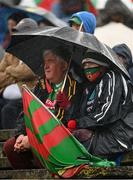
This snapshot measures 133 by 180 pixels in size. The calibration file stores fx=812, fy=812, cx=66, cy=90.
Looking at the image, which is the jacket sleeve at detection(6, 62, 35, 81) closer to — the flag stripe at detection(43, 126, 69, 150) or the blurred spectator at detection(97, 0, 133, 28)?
the blurred spectator at detection(97, 0, 133, 28)

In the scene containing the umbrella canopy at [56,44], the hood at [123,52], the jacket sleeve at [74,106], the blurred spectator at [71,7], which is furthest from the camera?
the blurred spectator at [71,7]

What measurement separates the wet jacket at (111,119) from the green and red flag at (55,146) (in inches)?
6.9

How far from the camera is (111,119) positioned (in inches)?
299

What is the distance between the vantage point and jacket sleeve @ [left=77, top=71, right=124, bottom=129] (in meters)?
7.57

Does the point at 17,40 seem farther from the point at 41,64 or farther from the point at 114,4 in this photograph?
the point at 114,4

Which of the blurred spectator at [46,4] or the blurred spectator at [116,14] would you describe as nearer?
the blurred spectator at [116,14]

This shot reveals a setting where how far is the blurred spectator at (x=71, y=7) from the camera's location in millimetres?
12609

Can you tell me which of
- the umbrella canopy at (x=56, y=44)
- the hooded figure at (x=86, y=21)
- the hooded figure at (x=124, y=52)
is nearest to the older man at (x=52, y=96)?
the umbrella canopy at (x=56, y=44)

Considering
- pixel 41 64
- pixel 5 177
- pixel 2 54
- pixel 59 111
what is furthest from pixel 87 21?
pixel 2 54

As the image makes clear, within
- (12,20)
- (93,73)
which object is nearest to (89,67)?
(93,73)

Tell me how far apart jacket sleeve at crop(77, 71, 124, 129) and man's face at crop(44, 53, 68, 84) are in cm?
59

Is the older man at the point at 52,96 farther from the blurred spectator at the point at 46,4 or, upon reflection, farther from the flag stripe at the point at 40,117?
the blurred spectator at the point at 46,4

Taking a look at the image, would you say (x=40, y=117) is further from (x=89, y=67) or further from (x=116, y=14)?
(x=116, y=14)

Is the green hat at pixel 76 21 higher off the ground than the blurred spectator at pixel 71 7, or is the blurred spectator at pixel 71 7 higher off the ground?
the green hat at pixel 76 21
